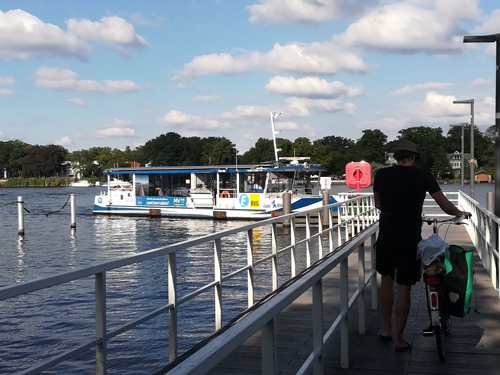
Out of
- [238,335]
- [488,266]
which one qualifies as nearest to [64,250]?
[488,266]

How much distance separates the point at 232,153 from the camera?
143 m

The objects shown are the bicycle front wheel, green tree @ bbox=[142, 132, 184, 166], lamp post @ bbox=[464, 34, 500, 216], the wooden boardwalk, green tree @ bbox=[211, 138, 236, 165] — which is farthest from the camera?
green tree @ bbox=[142, 132, 184, 166]

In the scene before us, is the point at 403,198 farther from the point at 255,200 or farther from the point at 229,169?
the point at 229,169

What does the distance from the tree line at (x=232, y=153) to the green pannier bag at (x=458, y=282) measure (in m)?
127

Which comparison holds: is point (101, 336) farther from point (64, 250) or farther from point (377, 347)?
point (64, 250)

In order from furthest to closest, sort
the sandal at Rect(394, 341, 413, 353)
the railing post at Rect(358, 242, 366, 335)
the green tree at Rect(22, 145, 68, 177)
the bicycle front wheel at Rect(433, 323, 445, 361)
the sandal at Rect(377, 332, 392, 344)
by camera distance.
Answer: the green tree at Rect(22, 145, 68, 177), the railing post at Rect(358, 242, 366, 335), the sandal at Rect(377, 332, 392, 344), the sandal at Rect(394, 341, 413, 353), the bicycle front wheel at Rect(433, 323, 445, 361)

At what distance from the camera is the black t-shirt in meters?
5.54

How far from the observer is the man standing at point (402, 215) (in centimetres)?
555

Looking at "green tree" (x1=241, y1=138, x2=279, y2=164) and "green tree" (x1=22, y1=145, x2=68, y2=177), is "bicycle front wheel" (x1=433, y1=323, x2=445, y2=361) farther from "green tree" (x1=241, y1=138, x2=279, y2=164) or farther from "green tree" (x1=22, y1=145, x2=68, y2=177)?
"green tree" (x1=22, y1=145, x2=68, y2=177)

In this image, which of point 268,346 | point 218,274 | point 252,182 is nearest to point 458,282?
point 218,274

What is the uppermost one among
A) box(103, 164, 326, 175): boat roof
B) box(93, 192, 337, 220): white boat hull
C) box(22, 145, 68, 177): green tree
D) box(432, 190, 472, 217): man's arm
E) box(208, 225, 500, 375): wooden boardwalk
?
box(22, 145, 68, 177): green tree

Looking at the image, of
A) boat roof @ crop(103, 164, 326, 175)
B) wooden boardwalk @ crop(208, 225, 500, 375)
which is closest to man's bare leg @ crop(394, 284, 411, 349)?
wooden boardwalk @ crop(208, 225, 500, 375)

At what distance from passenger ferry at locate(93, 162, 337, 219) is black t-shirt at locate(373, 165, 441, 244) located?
91.9ft

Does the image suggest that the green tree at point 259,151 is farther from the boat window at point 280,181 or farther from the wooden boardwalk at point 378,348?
the wooden boardwalk at point 378,348
